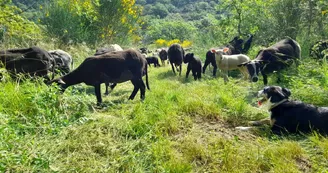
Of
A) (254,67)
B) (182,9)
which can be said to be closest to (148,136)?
(254,67)

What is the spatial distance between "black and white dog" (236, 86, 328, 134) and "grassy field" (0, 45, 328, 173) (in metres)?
0.19

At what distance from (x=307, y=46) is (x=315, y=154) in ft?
29.5

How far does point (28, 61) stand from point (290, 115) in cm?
636

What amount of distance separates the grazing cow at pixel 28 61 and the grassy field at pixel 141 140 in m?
1.77

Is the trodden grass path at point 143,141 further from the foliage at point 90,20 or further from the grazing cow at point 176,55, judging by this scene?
the foliage at point 90,20

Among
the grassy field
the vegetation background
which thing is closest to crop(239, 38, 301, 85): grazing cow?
the vegetation background

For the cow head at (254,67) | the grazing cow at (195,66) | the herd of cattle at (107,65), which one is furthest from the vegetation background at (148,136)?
the grazing cow at (195,66)

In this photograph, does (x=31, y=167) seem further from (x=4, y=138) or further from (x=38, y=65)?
(x=38, y=65)

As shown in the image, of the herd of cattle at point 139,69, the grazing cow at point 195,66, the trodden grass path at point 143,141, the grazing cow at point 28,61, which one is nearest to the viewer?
the trodden grass path at point 143,141

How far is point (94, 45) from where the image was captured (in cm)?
1880

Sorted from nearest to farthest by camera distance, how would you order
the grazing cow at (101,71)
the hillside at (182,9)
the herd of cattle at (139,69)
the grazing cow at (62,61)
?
the herd of cattle at (139,69) < the grazing cow at (101,71) < the grazing cow at (62,61) < the hillside at (182,9)

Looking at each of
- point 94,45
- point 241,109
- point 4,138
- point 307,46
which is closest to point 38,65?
point 4,138

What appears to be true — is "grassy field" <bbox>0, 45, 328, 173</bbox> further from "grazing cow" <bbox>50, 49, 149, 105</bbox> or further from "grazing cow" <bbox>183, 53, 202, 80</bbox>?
"grazing cow" <bbox>183, 53, 202, 80</bbox>

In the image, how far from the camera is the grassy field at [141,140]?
3412 millimetres
